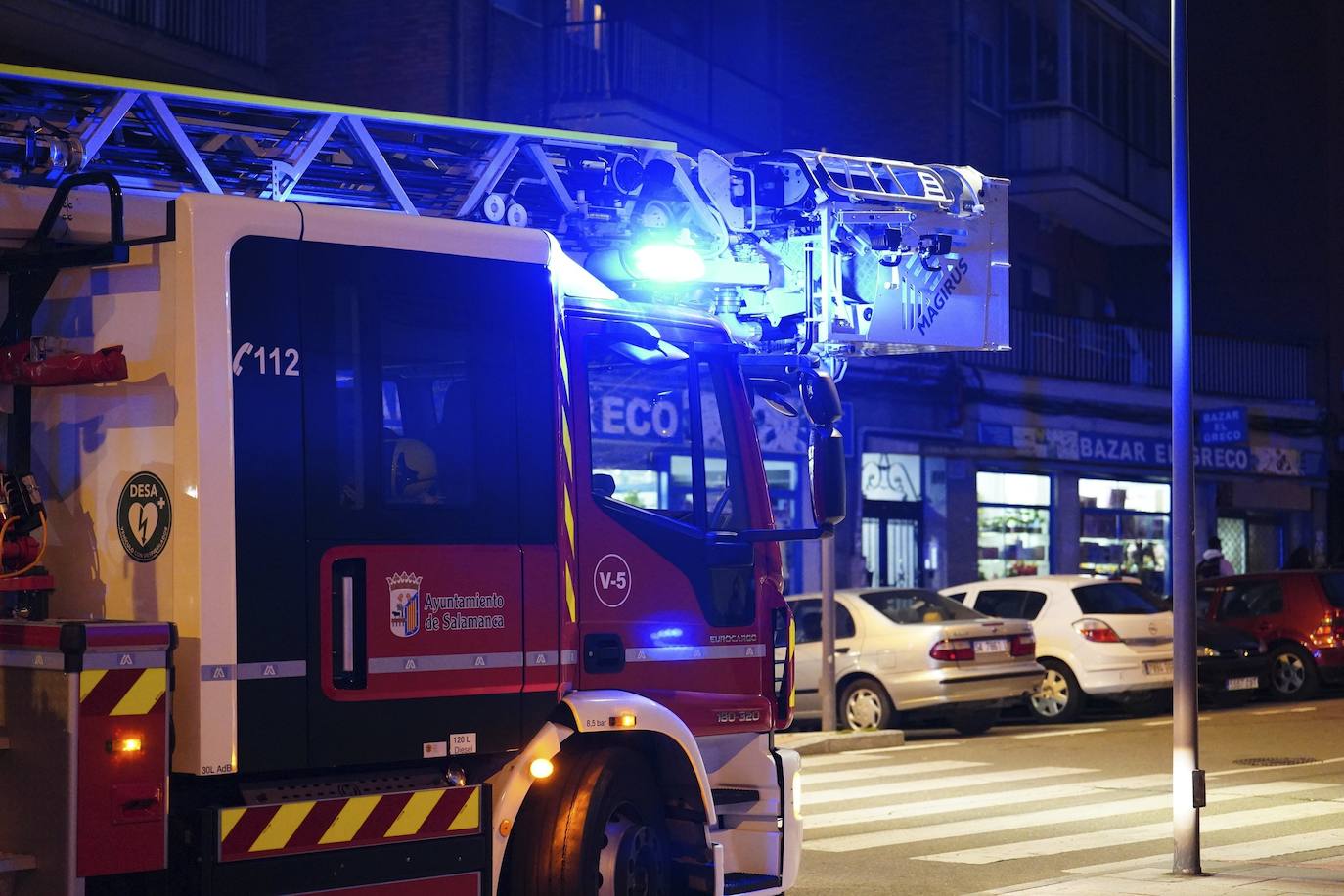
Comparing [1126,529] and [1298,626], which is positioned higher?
[1126,529]

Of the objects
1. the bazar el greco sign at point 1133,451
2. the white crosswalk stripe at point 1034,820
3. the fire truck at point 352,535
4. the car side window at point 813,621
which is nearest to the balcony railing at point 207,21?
the car side window at point 813,621

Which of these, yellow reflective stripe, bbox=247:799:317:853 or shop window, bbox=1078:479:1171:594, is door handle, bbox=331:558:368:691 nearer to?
yellow reflective stripe, bbox=247:799:317:853

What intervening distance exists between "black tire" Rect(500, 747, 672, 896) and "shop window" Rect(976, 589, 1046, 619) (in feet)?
43.0

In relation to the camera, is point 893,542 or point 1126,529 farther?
point 1126,529

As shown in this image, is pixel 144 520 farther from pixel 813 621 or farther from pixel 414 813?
pixel 813 621

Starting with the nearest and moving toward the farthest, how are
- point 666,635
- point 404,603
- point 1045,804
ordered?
point 404,603, point 666,635, point 1045,804

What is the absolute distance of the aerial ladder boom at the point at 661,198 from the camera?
8.70m

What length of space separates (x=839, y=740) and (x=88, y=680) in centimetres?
1210

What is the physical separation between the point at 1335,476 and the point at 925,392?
1385cm

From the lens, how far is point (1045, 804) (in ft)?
44.7

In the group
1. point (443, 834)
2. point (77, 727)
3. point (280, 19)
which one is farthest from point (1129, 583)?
point (77, 727)

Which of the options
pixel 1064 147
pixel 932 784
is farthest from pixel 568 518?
pixel 1064 147

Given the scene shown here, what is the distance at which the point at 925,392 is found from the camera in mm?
28953

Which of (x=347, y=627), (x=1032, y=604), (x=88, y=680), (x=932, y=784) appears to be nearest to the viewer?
(x=88, y=680)
